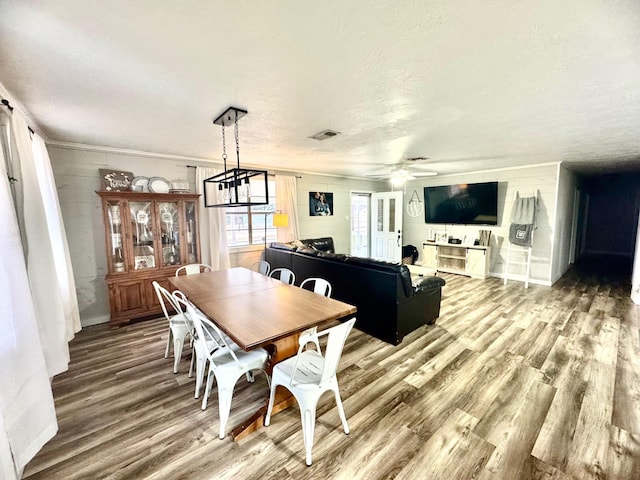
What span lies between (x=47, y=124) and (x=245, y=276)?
8.37ft

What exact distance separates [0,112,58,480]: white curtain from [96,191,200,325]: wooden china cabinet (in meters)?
2.14

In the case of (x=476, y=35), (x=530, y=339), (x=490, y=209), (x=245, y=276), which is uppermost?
(x=476, y=35)

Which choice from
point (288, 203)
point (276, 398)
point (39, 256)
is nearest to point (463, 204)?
point (288, 203)

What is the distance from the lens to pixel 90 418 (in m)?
2.04

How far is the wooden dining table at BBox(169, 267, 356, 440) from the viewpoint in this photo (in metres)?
1.79

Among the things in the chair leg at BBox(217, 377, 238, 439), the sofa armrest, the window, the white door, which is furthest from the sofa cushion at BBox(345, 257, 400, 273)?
the white door

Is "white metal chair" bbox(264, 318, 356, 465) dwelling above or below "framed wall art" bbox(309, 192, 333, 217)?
below

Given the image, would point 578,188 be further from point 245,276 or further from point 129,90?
point 129,90

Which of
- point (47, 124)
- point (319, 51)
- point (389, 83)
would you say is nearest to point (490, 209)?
point (389, 83)

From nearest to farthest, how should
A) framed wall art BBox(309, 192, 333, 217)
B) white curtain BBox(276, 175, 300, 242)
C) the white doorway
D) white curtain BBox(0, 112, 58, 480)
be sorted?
white curtain BBox(0, 112, 58, 480) → white curtain BBox(276, 175, 300, 242) → framed wall art BBox(309, 192, 333, 217) → the white doorway

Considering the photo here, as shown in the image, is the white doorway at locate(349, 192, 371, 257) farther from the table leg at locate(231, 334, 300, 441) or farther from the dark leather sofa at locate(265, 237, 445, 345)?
the table leg at locate(231, 334, 300, 441)

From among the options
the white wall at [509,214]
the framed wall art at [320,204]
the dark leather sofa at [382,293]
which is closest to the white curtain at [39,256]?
the dark leather sofa at [382,293]

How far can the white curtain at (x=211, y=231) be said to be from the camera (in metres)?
4.48

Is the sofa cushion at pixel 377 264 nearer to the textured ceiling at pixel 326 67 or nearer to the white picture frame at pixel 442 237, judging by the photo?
the textured ceiling at pixel 326 67
